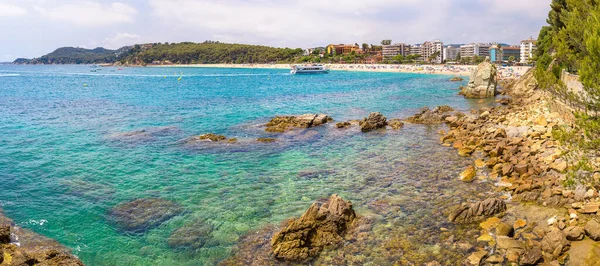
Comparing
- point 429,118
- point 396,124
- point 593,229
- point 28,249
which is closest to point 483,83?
point 429,118

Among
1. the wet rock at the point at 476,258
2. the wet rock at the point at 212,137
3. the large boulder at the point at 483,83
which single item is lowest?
the wet rock at the point at 476,258

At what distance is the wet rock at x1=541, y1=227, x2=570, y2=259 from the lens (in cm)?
1196

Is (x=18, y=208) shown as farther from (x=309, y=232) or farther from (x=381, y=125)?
(x=381, y=125)

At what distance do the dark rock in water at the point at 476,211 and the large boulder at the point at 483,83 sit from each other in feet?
151

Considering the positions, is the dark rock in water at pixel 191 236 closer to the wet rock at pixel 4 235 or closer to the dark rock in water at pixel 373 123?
the wet rock at pixel 4 235

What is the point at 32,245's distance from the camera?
14.8 metres

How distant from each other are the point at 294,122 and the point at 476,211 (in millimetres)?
24193

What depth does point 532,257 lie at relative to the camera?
1184cm

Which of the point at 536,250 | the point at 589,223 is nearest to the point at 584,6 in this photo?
the point at 589,223

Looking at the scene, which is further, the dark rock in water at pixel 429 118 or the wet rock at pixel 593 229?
the dark rock in water at pixel 429 118

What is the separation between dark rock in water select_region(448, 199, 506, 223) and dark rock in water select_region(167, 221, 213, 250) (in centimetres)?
957

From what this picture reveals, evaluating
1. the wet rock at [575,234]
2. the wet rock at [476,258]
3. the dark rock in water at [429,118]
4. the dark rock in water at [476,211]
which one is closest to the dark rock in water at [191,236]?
the wet rock at [476,258]

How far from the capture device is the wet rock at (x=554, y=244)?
11965 millimetres

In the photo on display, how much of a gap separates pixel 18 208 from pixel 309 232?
14142 millimetres
